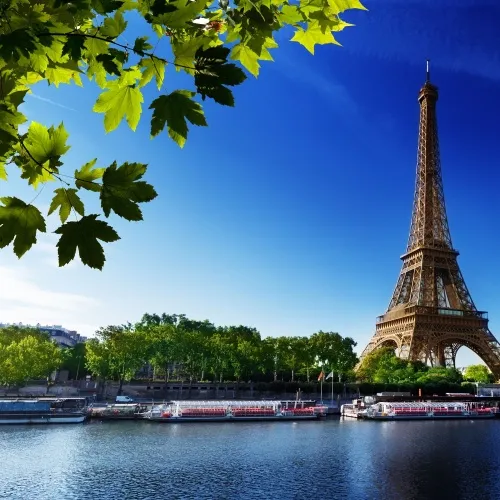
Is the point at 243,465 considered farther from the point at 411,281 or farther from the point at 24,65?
the point at 411,281

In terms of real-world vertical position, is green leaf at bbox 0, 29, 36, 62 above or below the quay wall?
above

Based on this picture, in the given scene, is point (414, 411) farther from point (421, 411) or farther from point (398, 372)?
point (398, 372)

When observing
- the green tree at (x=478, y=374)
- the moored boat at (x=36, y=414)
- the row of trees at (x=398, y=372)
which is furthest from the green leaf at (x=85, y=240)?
the green tree at (x=478, y=374)

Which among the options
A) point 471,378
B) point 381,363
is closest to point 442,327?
point 381,363

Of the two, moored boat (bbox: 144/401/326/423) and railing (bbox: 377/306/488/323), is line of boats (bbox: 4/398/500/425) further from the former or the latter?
railing (bbox: 377/306/488/323)

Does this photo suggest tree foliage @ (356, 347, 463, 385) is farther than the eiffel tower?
No

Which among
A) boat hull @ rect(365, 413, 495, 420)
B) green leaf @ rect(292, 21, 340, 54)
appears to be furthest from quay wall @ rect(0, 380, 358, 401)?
green leaf @ rect(292, 21, 340, 54)
